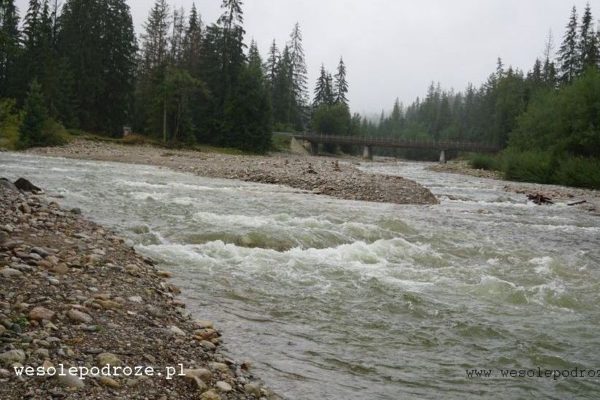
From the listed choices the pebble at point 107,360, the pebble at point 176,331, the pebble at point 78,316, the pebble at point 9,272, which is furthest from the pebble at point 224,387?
the pebble at point 9,272

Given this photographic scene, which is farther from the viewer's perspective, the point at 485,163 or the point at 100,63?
the point at 100,63

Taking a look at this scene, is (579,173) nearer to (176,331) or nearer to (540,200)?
(540,200)

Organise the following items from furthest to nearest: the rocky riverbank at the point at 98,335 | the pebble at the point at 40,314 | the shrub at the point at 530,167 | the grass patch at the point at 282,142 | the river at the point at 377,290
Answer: the grass patch at the point at 282,142 < the shrub at the point at 530,167 < the river at the point at 377,290 < the pebble at the point at 40,314 < the rocky riverbank at the point at 98,335

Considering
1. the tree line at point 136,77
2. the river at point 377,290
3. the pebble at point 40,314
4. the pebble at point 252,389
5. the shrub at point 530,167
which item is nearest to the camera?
→ the pebble at point 252,389

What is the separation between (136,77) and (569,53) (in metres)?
61.0

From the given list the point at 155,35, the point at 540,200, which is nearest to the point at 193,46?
the point at 155,35

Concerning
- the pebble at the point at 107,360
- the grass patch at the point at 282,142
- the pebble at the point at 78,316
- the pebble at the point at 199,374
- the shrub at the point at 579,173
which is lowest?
the pebble at the point at 199,374

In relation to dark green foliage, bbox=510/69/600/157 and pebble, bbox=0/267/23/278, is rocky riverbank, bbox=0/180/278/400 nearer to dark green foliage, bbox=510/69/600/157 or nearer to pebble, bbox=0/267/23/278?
pebble, bbox=0/267/23/278

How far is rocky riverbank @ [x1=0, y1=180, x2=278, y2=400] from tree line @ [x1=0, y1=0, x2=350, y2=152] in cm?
4579

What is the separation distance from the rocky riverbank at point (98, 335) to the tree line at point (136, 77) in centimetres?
4579

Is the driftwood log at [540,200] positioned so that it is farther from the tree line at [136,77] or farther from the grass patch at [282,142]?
the grass patch at [282,142]

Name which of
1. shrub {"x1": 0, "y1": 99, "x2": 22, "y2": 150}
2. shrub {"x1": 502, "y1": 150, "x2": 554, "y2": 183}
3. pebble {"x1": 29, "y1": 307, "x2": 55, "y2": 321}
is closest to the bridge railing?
shrub {"x1": 502, "y1": 150, "x2": 554, "y2": 183}

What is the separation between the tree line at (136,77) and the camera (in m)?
52.4

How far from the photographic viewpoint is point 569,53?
7506 centimetres
